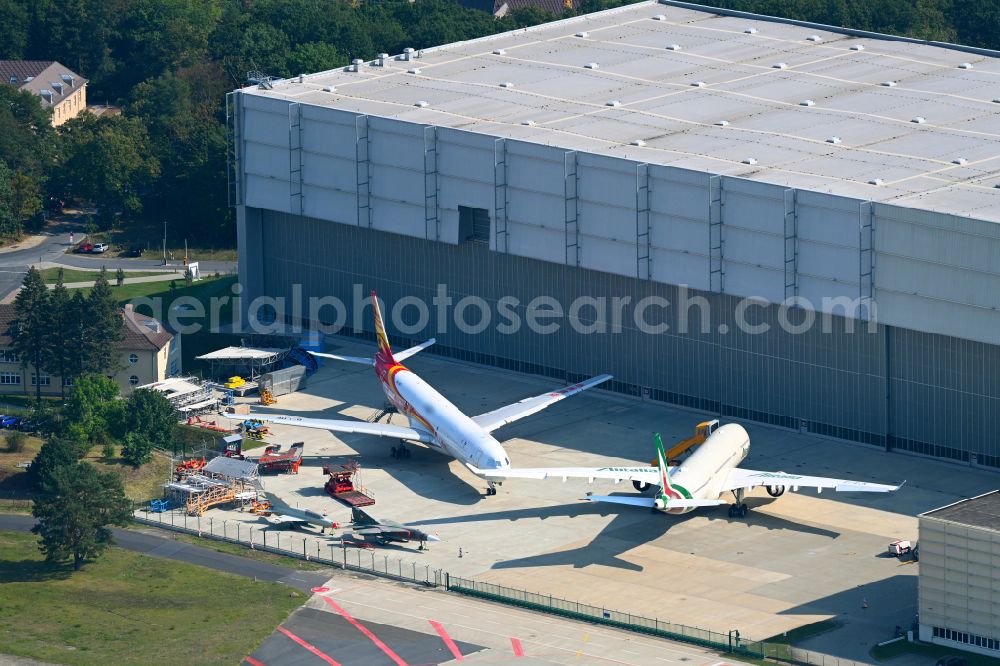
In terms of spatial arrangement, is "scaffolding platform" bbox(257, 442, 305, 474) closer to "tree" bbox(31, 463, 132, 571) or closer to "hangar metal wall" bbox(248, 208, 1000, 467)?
"tree" bbox(31, 463, 132, 571)

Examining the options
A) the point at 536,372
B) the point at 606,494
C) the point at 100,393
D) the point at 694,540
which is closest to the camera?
the point at 694,540

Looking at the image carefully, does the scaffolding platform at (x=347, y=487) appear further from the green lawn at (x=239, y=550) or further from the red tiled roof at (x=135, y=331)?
the red tiled roof at (x=135, y=331)

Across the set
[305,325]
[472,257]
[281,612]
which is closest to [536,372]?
[472,257]

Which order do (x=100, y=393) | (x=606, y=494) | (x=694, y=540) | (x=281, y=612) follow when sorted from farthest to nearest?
(x=100, y=393), (x=606, y=494), (x=694, y=540), (x=281, y=612)

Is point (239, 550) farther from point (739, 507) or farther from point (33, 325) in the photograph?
point (33, 325)

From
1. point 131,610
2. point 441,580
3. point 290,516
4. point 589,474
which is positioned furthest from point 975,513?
point 131,610

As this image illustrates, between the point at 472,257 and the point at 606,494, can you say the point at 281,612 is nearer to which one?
the point at 606,494

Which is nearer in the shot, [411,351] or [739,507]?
[739,507]
